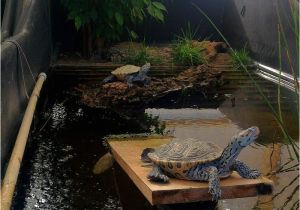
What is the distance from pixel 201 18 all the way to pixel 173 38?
727 mm

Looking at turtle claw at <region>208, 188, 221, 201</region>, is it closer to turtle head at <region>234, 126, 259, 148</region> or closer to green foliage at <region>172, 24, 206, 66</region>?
turtle head at <region>234, 126, 259, 148</region>

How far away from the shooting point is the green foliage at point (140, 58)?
7684mm

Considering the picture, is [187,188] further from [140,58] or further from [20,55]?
[140,58]

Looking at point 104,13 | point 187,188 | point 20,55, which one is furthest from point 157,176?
point 104,13

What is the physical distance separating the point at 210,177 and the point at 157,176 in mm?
320

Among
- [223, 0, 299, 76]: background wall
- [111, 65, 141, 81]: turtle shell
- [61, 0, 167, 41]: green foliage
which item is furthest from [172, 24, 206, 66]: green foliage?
[111, 65, 141, 81]: turtle shell

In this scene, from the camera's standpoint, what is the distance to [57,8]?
8.61m

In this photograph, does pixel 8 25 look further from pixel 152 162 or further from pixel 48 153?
pixel 152 162

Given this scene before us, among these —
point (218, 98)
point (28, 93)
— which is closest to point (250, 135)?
point (28, 93)

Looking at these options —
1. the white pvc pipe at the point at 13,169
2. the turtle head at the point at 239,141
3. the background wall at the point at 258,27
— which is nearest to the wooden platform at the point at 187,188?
the turtle head at the point at 239,141

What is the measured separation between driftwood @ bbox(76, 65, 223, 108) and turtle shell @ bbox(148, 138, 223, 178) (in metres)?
3.06

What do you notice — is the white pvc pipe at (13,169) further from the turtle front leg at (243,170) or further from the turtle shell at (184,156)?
the turtle front leg at (243,170)

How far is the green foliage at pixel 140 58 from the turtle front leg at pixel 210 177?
5.01 m

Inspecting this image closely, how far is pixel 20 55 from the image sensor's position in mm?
4566
